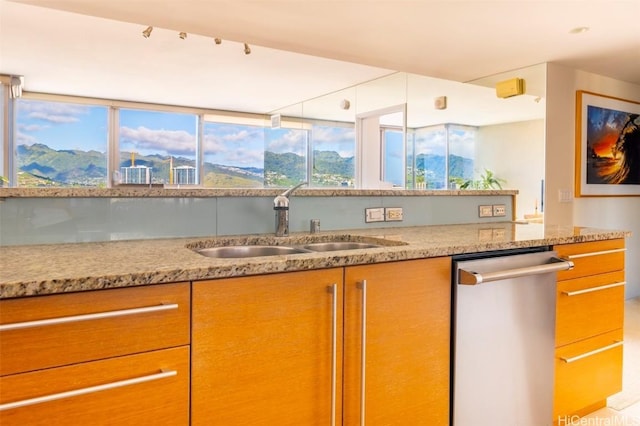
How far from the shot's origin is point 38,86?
536 cm

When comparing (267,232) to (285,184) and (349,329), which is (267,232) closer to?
(349,329)

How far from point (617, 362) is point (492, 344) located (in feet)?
2.99

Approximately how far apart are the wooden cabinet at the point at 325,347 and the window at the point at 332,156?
436 centimetres

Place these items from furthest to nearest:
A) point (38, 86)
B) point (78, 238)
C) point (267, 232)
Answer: point (38, 86), point (267, 232), point (78, 238)

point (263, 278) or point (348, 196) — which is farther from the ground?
point (348, 196)

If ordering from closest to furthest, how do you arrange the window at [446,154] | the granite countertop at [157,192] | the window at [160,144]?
the granite countertop at [157,192], the window at [160,144], the window at [446,154]

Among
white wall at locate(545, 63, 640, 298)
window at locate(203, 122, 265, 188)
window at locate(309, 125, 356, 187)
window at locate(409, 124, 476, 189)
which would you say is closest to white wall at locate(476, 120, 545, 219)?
window at locate(409, 124, 476, 189)

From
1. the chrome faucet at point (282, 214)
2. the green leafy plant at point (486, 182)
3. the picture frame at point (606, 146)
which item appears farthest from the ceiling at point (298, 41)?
the green leafy plant at point (486, 182)

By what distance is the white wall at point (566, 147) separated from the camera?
12.3 ft

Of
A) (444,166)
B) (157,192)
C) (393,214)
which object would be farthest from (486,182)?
(157,192)

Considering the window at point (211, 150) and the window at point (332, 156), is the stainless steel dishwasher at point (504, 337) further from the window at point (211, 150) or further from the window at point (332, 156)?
the window at point (332, 156)

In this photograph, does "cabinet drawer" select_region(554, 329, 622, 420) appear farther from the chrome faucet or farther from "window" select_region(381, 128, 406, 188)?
"window" select_region(381, 128, 406, 188)

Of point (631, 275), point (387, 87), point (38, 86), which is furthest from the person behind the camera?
point (38, 86)

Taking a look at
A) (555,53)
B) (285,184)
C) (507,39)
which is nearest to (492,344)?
(507,39)
